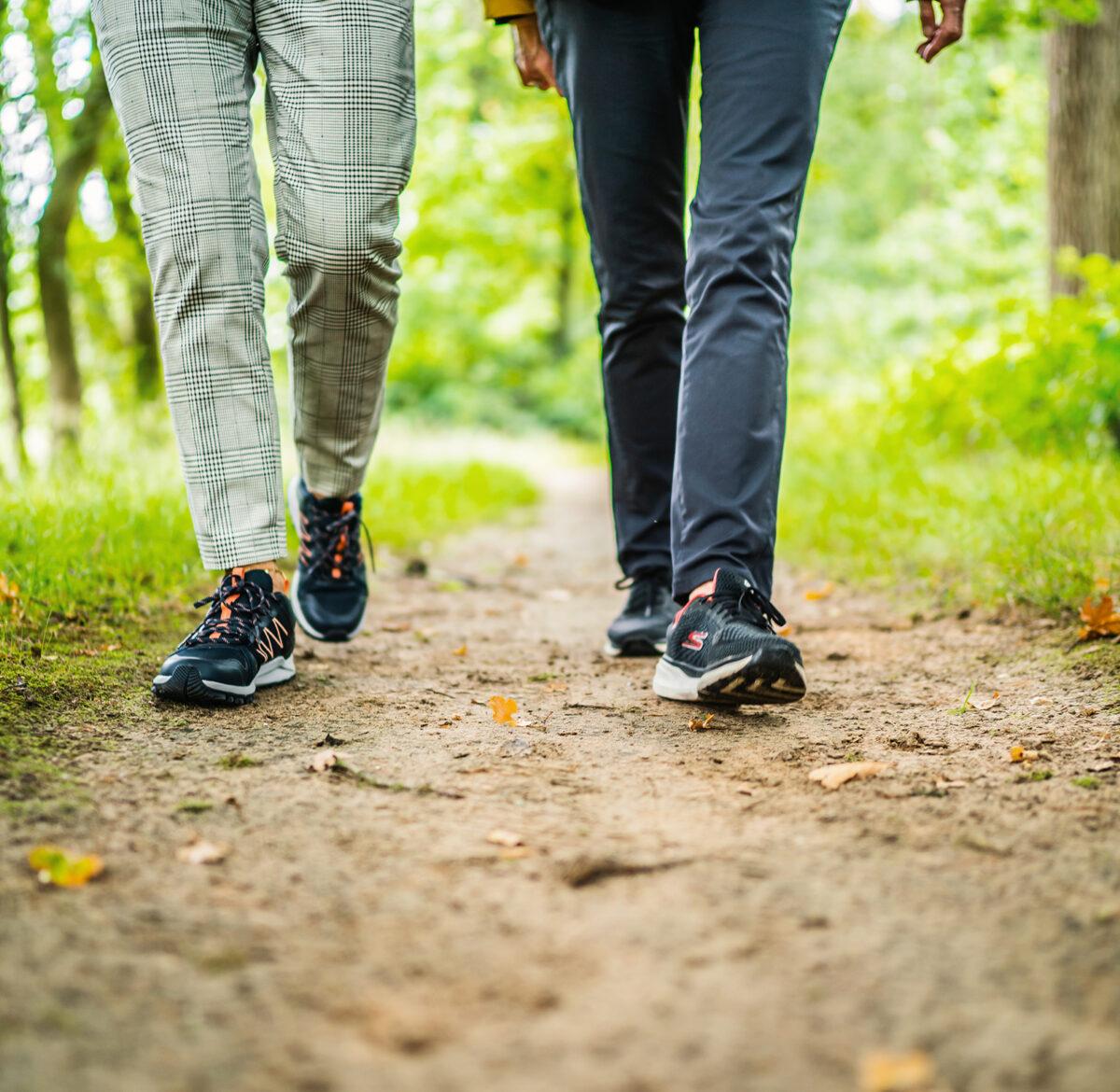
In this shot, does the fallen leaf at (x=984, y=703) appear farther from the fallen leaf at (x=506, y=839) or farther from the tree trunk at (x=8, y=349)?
the tree trunk at (x=8, y=349)

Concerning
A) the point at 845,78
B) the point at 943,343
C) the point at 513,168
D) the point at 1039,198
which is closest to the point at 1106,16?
the point at 943,343

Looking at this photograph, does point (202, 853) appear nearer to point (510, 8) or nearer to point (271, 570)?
point (271, 570)

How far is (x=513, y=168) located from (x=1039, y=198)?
Answer: 7.25 metres

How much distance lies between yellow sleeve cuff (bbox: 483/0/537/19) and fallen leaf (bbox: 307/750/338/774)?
1.82m

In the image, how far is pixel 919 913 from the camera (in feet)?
3.35

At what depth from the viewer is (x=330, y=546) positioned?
238 cm

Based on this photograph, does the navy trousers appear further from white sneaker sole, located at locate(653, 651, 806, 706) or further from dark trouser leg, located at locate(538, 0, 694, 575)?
white sneaker sole, located at locate(653, 651, 806, 706)

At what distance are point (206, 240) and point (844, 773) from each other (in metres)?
1.45

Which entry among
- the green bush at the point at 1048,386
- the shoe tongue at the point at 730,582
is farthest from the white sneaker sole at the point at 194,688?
the green bush at the point at 1048,386

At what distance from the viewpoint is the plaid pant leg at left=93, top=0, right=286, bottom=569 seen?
73.1 inches

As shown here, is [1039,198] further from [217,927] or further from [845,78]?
[217,927]

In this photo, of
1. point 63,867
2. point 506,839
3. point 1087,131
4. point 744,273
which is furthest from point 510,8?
point 1087,131

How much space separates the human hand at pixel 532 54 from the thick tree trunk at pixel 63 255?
316cm

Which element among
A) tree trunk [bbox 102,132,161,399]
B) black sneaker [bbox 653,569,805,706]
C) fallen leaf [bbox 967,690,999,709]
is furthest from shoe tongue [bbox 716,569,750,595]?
tree trunk [bbox 102,132,161,399]
